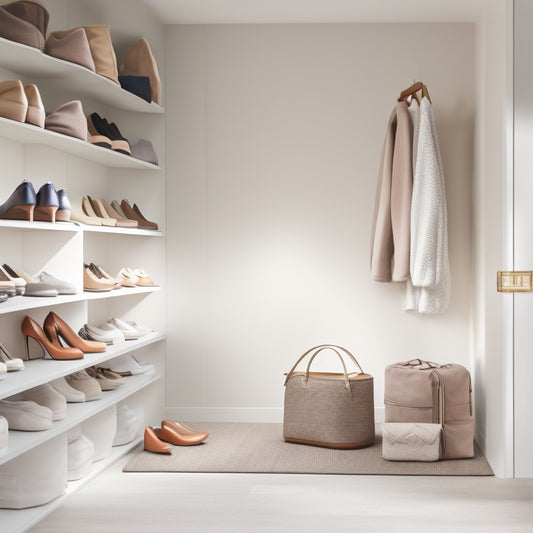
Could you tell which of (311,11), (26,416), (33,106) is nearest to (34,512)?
(26,416)

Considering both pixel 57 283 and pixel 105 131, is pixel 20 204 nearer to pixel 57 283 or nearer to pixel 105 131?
pixel 57 283

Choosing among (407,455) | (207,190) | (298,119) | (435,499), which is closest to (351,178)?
(298,119)

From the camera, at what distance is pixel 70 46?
9.75ft

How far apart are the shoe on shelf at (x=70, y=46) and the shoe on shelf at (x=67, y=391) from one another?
1351 mm

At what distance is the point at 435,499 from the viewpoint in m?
2.88

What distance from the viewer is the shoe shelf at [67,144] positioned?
8.91 feet

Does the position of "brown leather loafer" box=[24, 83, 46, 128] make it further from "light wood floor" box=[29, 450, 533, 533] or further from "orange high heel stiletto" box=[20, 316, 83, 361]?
"light wood floor" box=[29, 450, 533, 533]

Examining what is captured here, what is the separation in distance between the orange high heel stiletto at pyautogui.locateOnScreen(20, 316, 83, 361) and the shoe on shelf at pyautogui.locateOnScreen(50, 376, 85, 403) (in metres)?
0.15

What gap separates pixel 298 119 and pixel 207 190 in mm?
677

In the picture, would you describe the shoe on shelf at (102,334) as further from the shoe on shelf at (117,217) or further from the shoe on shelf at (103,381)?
the shoe on shelf at (117,217)

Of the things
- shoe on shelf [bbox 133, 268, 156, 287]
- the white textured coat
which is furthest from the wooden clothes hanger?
shoe on shelf [bbox 133, 268, 156, 287]

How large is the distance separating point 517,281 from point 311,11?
1.96m

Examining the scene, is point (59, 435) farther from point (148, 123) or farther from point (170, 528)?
point (148, 123)

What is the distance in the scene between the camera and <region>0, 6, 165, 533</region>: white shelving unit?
2.64 m
